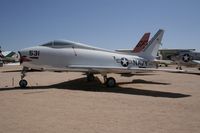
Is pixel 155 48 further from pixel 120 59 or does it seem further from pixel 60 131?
A: pixel 60 131

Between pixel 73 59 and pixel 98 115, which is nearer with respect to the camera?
pixel 98 115

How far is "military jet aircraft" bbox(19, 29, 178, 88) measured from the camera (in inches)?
640

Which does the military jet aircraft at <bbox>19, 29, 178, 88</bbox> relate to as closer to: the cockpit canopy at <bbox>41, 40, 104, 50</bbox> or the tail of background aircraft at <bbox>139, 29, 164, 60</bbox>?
the cockpit canopy at <bbox>41, 40, 104, 50</bbox>

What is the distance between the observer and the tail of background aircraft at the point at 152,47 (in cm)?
2073

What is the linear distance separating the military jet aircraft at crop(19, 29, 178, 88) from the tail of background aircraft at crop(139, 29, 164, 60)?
2.33 meters

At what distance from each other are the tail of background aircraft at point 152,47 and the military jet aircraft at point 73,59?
7.65 ft

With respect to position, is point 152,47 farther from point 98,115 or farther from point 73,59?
point 98,115

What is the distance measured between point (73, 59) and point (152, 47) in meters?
7.45

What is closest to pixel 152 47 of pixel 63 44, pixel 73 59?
pixel 73 59

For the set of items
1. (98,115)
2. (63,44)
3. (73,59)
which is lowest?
(98,115)

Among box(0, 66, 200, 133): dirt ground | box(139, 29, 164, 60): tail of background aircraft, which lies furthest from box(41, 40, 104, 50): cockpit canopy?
box(0, 66, 200, 133): dirt ground

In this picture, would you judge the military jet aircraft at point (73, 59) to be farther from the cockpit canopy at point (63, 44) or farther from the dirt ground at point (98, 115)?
the dirt ground at point (98, 115)

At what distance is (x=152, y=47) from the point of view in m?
20.9

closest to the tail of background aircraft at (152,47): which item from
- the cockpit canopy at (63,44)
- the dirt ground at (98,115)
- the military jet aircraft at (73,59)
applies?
the military jet aircraft at (73,59)
